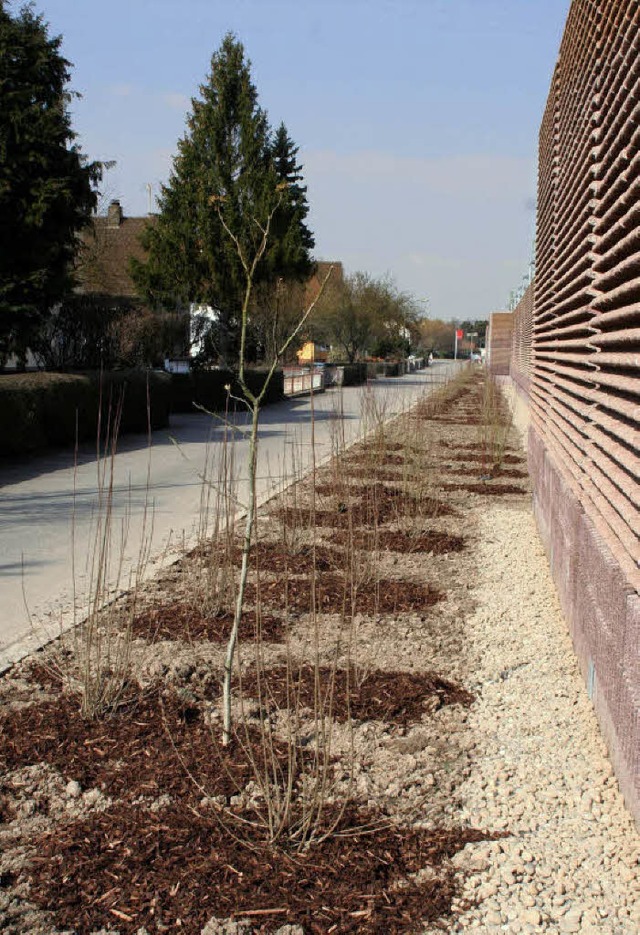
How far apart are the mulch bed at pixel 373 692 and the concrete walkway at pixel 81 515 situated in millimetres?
860

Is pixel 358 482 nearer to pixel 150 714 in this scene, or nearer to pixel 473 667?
pixel 473 667

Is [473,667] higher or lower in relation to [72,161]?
lower

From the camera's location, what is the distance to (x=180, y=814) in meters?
3.05

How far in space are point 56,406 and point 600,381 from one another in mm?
11258

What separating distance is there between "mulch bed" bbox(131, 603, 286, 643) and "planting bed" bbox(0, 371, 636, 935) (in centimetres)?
2

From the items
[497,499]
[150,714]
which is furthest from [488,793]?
[497,499]

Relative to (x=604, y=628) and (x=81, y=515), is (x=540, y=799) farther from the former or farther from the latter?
(x=81, y=515)

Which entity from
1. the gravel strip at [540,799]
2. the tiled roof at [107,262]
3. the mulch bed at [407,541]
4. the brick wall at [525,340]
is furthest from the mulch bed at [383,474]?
the tiled roof at [107,262]

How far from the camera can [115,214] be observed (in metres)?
54.2

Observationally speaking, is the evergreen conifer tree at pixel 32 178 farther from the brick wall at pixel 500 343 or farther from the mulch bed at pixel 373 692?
the brick wall at pixel 500 343

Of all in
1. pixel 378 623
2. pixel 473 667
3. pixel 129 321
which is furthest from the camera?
pixel 129 321

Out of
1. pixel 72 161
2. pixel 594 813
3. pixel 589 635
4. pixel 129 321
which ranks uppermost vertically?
pixel 72 161

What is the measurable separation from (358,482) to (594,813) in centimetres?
732

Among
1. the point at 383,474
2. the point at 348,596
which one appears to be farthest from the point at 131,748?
the point at 383,474
